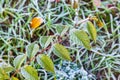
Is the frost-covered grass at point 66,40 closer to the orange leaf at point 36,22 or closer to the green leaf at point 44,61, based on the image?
the orange leaf at point 36,22

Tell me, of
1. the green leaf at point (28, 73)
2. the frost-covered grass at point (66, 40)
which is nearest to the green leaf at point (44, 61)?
the green leaf at point (28, 73)

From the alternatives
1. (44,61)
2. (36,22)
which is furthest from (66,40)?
(44,61)

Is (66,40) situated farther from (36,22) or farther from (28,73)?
(28,73)

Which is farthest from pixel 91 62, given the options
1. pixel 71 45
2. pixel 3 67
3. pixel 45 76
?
pixel 3 67

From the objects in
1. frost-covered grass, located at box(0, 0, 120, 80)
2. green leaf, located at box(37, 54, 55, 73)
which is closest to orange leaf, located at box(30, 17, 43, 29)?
frost-covered grass, located at box(0, 0, 120, 80)

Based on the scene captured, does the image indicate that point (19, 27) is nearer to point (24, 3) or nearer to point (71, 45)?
point (24, 3)

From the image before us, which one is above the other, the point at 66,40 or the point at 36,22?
the point at 36,22

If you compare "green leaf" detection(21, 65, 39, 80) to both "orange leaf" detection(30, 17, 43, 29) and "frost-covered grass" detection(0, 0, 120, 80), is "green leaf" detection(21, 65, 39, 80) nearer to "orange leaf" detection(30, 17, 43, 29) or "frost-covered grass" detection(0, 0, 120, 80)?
"frost-covered grass" detection(0, 0, 120, 80)
